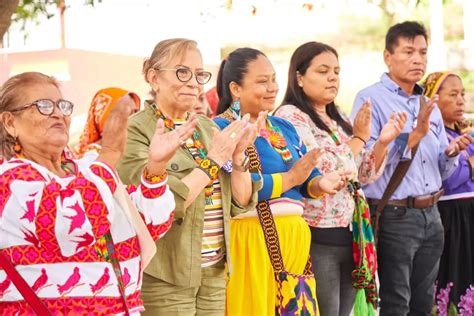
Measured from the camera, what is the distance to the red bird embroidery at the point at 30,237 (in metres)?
3.29

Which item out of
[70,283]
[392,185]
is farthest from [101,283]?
[392,185]

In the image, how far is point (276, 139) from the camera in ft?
16.8

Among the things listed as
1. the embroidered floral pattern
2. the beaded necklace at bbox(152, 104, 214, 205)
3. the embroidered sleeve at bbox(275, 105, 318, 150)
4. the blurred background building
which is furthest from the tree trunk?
the blurred background building

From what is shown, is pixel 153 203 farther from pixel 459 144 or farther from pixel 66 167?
pixel 459 144

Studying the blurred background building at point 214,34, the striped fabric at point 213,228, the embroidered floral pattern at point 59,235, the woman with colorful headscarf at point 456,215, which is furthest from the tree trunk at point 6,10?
the woman with colorful headscarf at point 456,215

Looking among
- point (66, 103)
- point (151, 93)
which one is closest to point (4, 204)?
point (66, 103)

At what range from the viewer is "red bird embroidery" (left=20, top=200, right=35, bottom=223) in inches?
129

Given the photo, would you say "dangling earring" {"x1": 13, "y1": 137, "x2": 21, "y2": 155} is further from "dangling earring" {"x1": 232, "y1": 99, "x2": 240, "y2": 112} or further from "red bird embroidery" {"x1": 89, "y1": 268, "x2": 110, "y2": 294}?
"dangling earring" {"x1": 232, "y1": 99, "x2": 240, "y2": 112}

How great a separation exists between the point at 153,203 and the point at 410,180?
2.95m

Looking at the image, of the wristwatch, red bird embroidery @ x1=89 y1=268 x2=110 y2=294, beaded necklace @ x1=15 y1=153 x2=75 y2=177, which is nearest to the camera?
red bird embroidery @ x1=89 y1=268 x2=110 y2=294

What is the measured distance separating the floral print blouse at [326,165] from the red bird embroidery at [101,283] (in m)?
2.15

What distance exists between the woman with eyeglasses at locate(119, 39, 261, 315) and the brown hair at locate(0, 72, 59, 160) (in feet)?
2.59

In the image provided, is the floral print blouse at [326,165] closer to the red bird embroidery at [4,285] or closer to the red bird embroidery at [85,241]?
the red bird embroidery at [85,241]

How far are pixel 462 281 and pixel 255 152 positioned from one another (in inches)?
110
